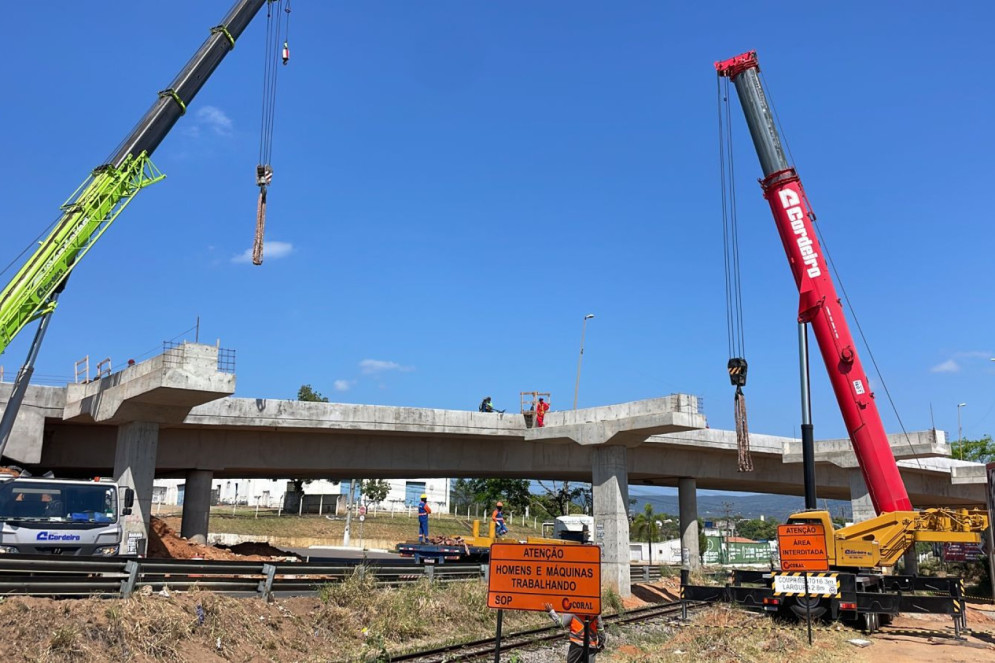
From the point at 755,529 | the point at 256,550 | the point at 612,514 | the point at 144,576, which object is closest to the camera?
the point at 144,576

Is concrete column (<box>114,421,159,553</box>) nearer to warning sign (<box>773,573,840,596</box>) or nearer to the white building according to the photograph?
warning sign (<box>773,573,840,596</box>)

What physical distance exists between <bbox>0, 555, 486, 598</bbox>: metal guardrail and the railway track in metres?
3.24

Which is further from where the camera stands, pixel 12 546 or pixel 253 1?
pixel 253 1

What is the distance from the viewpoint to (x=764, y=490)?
148 feet

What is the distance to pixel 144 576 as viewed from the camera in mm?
13836

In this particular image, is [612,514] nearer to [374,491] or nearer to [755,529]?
[374,491]

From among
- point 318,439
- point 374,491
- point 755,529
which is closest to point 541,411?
point 318,439

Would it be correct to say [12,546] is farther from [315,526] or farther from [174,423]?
[315,526]

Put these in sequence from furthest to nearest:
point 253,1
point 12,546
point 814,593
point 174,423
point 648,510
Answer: point 648,510, point 253,1, point 174,423, point 814,593, point 12,546

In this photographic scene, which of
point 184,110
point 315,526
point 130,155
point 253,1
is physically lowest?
point 315,526

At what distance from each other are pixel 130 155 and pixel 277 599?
14.5m

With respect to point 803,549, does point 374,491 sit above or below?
below

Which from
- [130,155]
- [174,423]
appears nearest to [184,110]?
[130,155]

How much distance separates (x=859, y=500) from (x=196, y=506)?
2666cm
